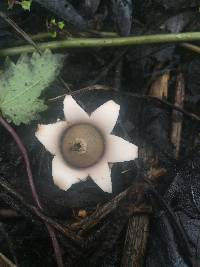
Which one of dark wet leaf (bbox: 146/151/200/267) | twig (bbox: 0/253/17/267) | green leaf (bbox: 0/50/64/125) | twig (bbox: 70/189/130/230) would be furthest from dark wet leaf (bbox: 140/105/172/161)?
twig (bbox: 0/253/17/267)

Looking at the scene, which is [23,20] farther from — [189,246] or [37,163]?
[189,246]

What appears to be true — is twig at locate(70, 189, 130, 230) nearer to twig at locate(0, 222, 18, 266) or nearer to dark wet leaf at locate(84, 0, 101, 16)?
twig at locate(0, 222, 18, 266)

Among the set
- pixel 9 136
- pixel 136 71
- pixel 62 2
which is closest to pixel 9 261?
pixel 9 136

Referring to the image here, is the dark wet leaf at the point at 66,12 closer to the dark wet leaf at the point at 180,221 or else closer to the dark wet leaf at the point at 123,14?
the dark wet leaf at the point at 123,14

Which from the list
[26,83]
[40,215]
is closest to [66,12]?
[26,83]

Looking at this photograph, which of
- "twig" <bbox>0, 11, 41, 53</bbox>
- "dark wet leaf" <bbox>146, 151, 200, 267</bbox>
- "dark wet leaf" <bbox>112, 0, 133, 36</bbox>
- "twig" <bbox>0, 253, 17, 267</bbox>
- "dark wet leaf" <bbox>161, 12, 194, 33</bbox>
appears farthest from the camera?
"dark wet leaf" <bbox>161, 12, 194, 33</bbox>

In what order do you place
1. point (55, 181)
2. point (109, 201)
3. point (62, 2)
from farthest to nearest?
point (62, 2)
point (109, 201)
point (55, 181)

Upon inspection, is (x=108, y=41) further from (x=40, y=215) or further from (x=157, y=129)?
(x=40, y=215)
